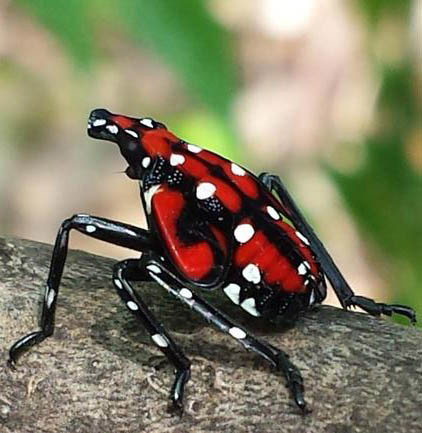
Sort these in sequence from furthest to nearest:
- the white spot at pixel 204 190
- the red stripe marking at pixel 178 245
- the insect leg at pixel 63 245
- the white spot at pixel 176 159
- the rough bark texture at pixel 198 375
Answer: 1. the white spot at pixel 176 159
2. the white spot at pixel 204 190
3. the red stripe marking at pixel 178 245
4. the insect leg at pixel 63 245
5. the rough bark texture at pixel 198 375

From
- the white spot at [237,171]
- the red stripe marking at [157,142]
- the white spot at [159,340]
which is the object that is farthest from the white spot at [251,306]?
the red stripe marking at [157,142]

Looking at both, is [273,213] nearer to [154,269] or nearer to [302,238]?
[302,238]

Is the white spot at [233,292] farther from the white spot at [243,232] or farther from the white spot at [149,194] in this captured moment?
the white spot at [149,194]

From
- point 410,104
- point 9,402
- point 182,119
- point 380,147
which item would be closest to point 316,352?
point 9,402

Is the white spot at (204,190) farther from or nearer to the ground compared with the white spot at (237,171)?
nearer to the ground

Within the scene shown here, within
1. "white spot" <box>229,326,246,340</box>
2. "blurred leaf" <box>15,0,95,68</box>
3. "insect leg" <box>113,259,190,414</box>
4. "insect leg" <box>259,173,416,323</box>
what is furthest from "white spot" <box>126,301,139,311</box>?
"blurred leaf" <box>15,0,95,68</box>

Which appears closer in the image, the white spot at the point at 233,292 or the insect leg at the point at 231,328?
the insect leg at the point at 231,328

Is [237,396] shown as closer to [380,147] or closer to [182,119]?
[380,147]

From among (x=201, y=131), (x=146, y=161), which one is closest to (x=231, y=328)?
(x=146, y=161)
